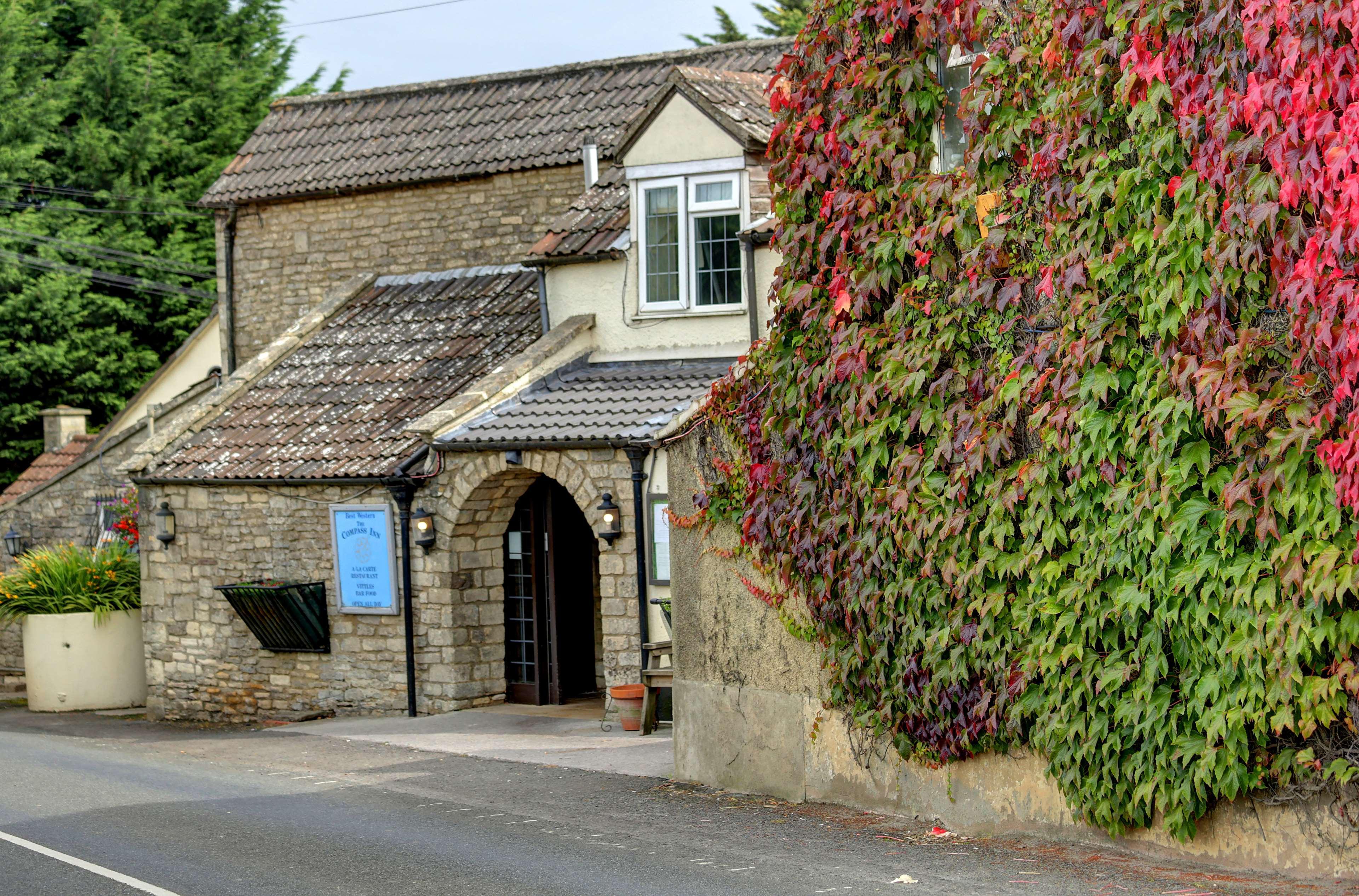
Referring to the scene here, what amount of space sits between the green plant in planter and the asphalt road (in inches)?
289

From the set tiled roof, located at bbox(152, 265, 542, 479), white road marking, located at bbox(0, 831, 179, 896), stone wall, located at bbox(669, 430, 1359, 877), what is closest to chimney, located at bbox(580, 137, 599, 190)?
tiled roof, located at bbox(152, 265, 542, 479)

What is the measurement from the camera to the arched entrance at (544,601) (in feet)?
58.9

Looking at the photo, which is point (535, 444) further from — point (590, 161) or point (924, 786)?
point (924, 786)

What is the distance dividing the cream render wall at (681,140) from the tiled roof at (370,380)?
8.85 feet

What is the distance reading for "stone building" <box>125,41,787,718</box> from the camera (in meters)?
16.5

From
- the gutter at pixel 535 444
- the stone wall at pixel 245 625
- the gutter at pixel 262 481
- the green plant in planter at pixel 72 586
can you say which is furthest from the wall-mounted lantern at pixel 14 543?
the gutter at pixel 535 444

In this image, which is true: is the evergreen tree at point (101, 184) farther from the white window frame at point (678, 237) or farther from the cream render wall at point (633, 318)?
the white window frame at point (678, 237)

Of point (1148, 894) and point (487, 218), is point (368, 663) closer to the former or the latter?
point (487, 218)

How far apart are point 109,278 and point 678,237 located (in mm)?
20783

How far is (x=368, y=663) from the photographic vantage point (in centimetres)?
1805

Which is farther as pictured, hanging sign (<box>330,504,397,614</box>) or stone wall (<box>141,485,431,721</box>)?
stone wall (<box>141,485,431,721</box>)

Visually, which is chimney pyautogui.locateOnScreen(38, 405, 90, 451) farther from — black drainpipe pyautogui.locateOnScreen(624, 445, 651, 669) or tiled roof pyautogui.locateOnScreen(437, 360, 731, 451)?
black drainpipe pyautogui.locateOnScreen(624, 445, 651, 669)

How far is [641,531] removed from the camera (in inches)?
624

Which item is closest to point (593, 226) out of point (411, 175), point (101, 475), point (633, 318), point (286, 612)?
point (633, 318)
